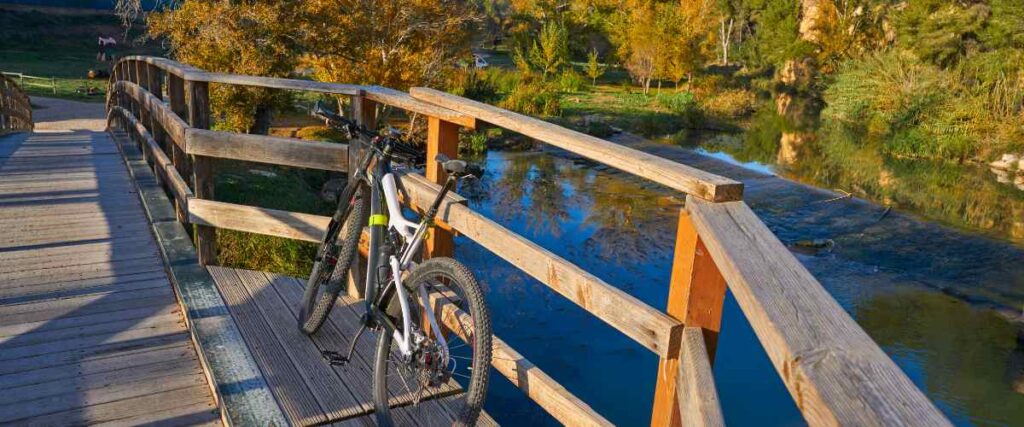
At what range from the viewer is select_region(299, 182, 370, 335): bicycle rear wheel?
139 inches

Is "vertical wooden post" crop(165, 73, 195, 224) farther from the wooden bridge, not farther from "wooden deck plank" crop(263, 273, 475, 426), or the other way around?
"wooden deck plank" crop(263, 273, 475, 426)

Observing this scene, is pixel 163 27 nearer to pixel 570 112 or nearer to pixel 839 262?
pixel 839 262

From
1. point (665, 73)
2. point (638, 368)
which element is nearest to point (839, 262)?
point (638, 368)

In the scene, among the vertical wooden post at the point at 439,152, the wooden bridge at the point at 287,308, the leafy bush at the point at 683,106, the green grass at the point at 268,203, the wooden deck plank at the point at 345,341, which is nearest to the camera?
the wooden bridge at the point at 287,308

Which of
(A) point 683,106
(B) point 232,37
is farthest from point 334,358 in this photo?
(A) point 683,106

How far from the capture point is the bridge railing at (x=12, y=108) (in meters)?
11.8

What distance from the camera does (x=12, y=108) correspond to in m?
12.7

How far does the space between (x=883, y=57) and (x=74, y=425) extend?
1461 inches

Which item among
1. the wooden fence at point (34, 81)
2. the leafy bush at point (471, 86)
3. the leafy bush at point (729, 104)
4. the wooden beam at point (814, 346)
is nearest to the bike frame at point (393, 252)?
the wooden beam at point (814, 346)

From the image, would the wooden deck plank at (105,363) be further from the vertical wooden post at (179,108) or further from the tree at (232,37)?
the tree at (232,37)

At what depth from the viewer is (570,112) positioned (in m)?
30.3

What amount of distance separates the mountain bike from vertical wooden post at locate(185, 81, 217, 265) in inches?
60.9

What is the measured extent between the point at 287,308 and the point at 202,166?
127 centimetres

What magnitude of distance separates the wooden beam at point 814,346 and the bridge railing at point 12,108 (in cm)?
1236
